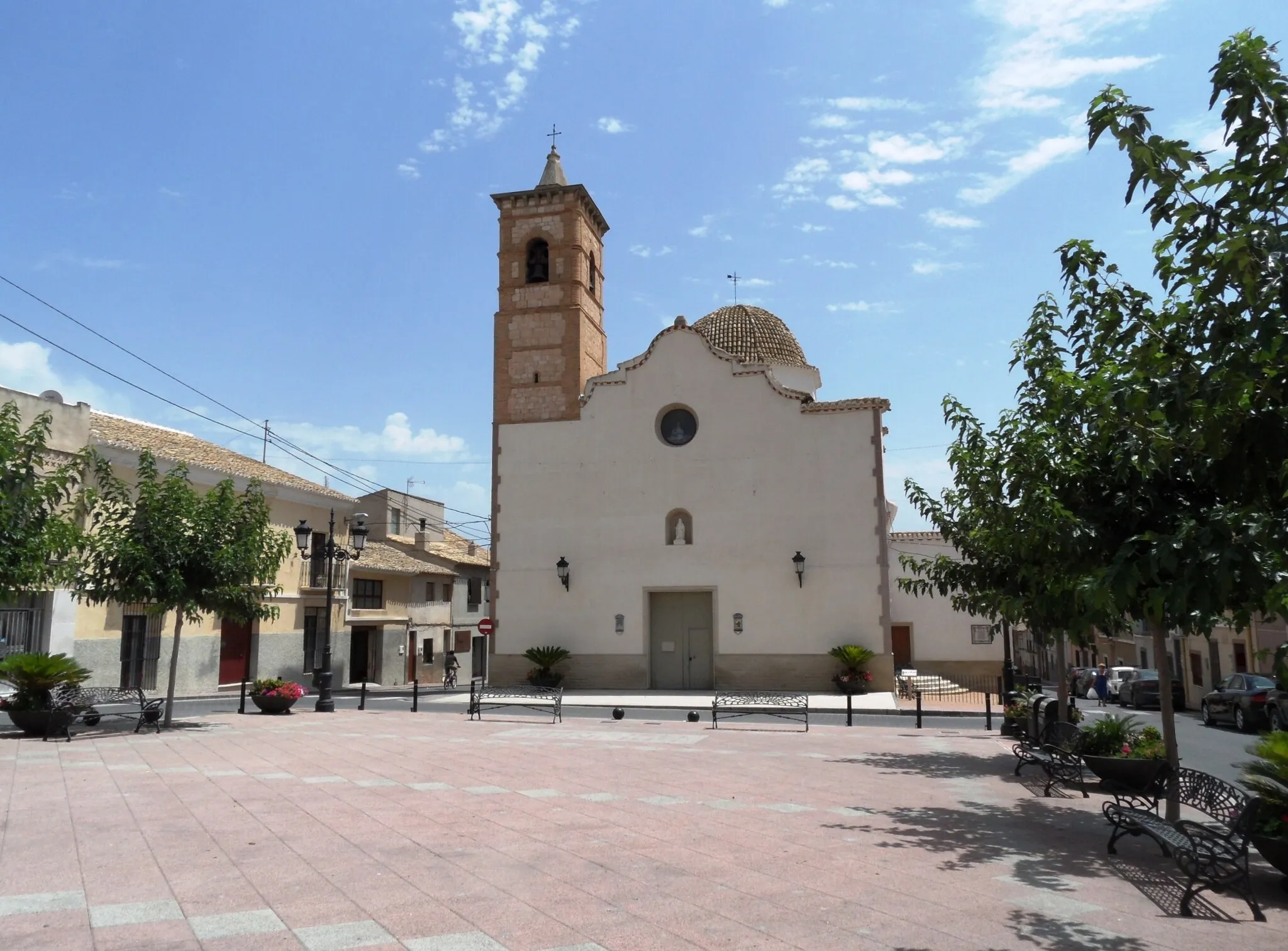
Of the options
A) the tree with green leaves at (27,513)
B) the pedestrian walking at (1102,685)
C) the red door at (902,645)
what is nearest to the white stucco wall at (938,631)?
the red door at (902,645)

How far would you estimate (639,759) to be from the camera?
13.4 m

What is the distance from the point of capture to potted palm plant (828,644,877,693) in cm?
2623

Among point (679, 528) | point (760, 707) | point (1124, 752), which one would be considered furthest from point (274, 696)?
point (1124, 752)

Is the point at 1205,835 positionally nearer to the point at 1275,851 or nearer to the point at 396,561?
the point at 1275,851

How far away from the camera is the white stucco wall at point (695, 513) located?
90.1ft

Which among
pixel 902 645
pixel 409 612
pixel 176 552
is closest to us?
pixel 176 552

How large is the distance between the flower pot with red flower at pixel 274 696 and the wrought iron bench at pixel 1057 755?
14.1 m

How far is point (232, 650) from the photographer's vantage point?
30125 millimetres

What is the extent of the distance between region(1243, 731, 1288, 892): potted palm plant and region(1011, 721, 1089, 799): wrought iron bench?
3042 millimetres

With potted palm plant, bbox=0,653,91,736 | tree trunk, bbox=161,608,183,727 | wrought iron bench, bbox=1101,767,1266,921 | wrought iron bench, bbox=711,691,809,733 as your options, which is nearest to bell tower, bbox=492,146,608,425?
wrought iron bench, bbox=711,691,809,733

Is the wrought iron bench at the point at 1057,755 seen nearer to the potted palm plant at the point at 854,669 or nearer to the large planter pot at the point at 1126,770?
the large planter pot at the point at 1126,770

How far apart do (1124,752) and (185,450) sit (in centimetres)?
2787

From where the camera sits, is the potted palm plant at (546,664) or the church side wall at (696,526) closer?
the church side wall at (696,526)

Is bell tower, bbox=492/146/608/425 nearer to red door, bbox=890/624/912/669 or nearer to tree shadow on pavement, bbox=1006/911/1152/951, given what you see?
red door, bbox=890/624/912/669
